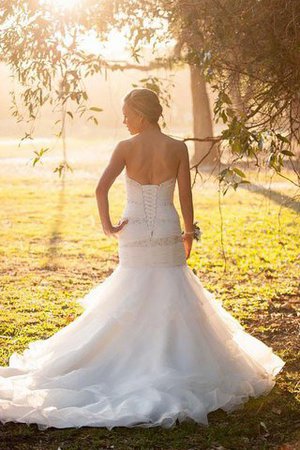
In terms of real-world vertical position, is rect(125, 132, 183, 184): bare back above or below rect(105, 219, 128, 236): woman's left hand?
above

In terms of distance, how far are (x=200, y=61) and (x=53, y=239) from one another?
829 cm

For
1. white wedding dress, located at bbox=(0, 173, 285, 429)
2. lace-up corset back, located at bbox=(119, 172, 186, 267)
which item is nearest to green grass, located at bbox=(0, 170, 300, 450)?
white wedding dress, located at bbox=(0, 173, 285, 429)

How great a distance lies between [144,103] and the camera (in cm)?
550

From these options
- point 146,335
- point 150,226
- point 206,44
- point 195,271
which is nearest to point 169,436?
point 146,335

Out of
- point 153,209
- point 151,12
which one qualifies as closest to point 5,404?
point 153,209

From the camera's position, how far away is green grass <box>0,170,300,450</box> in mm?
4941

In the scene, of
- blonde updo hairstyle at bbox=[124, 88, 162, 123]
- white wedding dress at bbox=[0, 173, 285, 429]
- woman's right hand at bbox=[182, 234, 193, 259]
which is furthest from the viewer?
woman's right hand at bbox=[182, 234, 193, 259]

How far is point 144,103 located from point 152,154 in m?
0.36

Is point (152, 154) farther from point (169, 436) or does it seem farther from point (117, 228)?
point (169, 436)

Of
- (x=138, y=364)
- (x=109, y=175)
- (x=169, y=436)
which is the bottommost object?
(x=169, y=436)

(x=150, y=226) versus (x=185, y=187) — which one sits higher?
(x=185, y=187)

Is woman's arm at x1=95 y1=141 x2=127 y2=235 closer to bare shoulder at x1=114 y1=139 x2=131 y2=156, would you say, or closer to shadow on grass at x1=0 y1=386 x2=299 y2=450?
bare shoulder at x1=114 y1=139 x2=131 y2=156

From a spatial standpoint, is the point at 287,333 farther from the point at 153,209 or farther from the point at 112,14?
the point at 112,14

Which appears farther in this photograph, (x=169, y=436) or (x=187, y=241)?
(x=187, y=241)
